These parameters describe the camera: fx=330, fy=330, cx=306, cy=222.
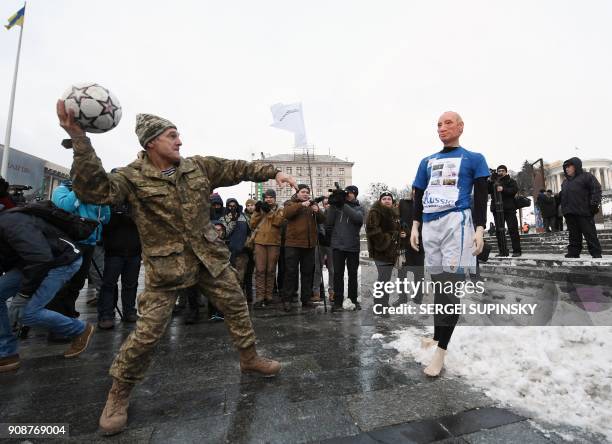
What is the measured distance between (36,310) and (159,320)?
1.87m

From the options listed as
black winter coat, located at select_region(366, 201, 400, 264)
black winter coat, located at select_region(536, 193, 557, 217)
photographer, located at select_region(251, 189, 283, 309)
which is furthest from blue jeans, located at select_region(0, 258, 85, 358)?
black winter coat, located at select_region(536, 193, 557, 217)

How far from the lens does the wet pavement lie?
1.89 meters

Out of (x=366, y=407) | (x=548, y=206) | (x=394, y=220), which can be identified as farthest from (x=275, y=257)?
(x=548, y=206)

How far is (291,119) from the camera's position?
5.78 metres

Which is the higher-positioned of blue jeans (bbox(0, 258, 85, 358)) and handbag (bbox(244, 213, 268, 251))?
handbag (bbox(244, 213, 268, 251))

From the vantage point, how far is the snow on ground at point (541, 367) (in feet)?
6.50

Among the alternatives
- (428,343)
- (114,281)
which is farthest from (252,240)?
(428,343)

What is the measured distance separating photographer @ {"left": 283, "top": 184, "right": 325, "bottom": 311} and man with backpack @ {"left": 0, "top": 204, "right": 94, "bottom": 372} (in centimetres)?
316

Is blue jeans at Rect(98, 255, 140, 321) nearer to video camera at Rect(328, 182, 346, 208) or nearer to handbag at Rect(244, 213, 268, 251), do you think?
handbag at Rect(244, 213, 268, 251)

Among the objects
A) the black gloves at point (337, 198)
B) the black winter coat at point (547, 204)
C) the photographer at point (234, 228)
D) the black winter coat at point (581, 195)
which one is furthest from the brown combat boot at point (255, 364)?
the black winter coat at point (547, 204)

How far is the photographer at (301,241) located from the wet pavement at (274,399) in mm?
2118

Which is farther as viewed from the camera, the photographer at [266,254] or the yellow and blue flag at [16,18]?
the yellow and blue flag at [16,18]

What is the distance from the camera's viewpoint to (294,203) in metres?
5.78

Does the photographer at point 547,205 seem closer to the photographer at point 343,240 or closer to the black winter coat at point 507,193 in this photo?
the black winter coat at point 507,193
